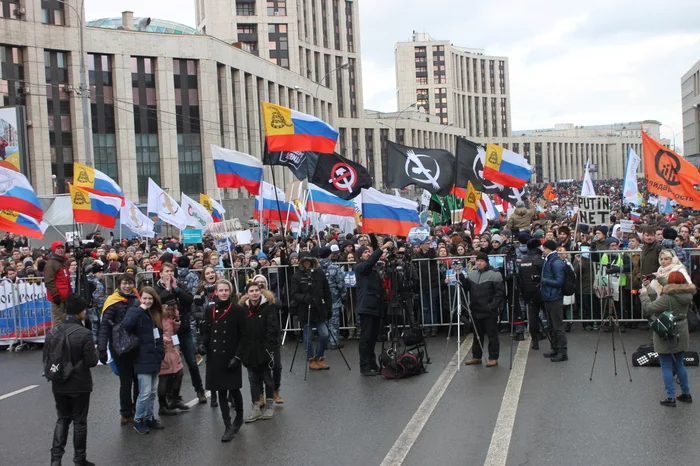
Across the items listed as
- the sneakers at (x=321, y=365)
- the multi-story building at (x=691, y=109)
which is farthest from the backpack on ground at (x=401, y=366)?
the multi-story building at (x=691, y=109)

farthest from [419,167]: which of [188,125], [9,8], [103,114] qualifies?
[188,125]

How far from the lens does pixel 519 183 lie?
19109 mm

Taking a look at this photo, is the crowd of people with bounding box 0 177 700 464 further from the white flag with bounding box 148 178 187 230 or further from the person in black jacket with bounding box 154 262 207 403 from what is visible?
the white flag with bounding box 148 178 187 230

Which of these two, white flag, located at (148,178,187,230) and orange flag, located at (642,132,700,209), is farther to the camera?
white flag, located at (148,178,187,230)

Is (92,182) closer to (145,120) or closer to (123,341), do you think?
(123,341)

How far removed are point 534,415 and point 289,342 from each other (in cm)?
644

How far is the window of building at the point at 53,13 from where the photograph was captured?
50.9 meters

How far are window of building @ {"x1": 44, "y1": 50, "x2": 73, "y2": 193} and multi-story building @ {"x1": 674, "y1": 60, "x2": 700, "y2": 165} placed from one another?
2813 inches

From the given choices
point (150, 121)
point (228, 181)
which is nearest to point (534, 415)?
point (228, 181)

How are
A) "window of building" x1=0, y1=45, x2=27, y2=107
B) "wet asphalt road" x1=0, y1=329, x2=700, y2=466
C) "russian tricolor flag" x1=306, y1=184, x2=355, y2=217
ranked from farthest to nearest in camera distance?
"window of building" x1=0, y1=45, x2=27, y2=107, "russian tricolor flag" x1=306, y1=184, x2=355, y2=217, "wet asphalt road" x1=0, y1=329, x2=700, y2=466

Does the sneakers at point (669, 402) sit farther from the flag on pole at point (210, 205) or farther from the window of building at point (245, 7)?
the window of building at point (245, 7)

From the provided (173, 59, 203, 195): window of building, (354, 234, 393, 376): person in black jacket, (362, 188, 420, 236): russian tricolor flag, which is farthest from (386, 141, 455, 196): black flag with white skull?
(173, 59, 203, 195): window of building

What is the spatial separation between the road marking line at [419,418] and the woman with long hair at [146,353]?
272 centimetres

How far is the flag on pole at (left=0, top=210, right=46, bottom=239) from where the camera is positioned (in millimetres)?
15656
